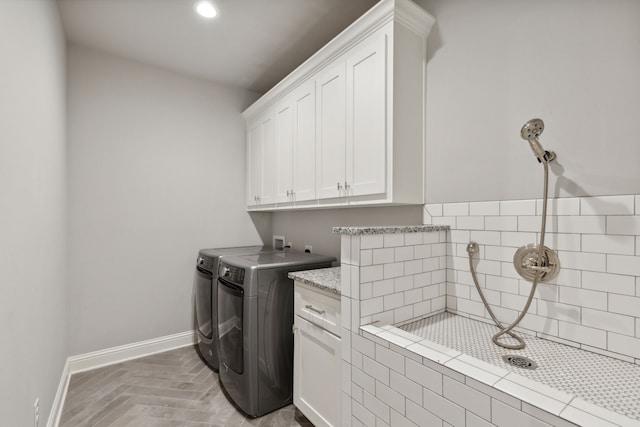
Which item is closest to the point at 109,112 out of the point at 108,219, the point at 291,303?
the point at 108,219

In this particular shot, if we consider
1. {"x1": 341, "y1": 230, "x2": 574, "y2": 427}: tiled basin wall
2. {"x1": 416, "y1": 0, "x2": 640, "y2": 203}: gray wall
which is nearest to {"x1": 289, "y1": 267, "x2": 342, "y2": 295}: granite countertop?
{"x1": 341, "y1": 230, "x2": 574, "y2": 427}: tiled basin wall

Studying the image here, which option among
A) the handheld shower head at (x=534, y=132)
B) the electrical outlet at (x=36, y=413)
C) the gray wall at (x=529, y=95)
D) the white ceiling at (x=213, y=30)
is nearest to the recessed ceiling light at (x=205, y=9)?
the white ceiling at (x=213, y=30)

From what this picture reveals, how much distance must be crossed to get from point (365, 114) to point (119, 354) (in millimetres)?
2773

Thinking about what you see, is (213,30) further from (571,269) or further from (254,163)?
(571,269)

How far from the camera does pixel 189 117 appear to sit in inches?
112

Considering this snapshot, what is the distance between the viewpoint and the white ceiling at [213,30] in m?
1.91

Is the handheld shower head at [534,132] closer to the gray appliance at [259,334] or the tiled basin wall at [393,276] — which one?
the tiled basin wall at [393,276]

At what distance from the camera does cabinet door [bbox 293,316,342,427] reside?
1.46m

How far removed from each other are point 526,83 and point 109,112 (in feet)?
9.77

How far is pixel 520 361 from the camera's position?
1.02 m

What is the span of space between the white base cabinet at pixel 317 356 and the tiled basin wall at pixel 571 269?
69cm

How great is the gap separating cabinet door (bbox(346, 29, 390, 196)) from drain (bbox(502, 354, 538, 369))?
900 mm

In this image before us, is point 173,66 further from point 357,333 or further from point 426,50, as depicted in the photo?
point 357,333

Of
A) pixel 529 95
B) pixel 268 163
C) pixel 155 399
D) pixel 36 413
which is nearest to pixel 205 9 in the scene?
pixel 268 163
